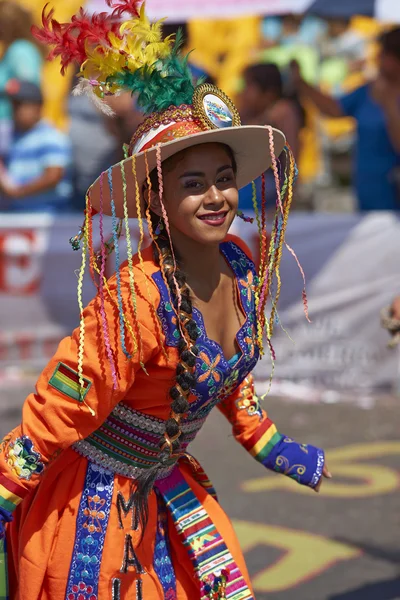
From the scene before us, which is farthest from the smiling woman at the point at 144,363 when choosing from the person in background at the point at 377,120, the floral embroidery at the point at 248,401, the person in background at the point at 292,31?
the person in background at the point at 292,31

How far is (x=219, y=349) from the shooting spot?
8.46 ft

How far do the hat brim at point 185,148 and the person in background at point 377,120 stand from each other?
13.6 feet

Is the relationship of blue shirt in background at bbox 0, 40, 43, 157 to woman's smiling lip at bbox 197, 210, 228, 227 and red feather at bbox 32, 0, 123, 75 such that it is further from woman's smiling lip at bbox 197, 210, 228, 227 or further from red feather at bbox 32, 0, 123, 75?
woman's smiling lip at bbox 197, 210, 228, 227

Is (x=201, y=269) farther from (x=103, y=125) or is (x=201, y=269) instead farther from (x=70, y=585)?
(x=103, y=125)

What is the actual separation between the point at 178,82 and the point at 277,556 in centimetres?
244

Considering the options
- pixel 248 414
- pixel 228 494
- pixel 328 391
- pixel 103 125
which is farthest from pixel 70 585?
pixel 103 125

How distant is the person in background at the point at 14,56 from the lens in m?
7.73

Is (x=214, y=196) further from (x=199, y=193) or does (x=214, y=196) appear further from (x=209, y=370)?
(x=209, y=370)

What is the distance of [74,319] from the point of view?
7.38 m

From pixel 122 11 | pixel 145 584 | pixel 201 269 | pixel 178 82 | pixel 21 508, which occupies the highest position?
pixel 122 11

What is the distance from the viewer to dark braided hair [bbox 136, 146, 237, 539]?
2.48 metres

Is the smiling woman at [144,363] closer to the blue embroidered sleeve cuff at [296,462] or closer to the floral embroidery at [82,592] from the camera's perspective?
the floral embroidery at [82,592]

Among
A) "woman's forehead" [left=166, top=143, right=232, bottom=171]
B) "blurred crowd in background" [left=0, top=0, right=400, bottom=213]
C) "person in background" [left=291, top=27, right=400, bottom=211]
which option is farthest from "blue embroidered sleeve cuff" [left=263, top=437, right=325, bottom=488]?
"person in background" [left=291, top=27, right=400, bottom=211]

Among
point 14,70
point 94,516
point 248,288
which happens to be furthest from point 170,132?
point 14,70
